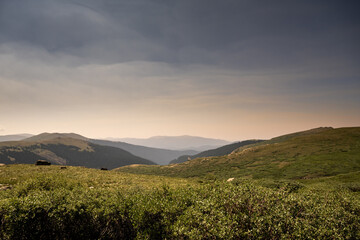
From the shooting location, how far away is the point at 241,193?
12.9m

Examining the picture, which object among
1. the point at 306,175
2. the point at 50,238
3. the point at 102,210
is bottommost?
the point at 306,175

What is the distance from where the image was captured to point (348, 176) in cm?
4166

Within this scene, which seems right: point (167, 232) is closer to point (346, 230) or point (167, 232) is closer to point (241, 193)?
point (241, 193)

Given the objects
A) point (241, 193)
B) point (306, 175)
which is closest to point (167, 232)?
point (241, 193)

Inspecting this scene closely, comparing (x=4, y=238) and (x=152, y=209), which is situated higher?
(x=152, y=209)

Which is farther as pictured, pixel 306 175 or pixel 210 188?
pixel 306 175

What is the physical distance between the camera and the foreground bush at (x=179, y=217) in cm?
935

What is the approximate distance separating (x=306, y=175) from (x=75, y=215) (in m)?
67.9

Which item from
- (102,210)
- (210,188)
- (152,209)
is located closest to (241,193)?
(210,188)

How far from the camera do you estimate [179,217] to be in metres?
11.1

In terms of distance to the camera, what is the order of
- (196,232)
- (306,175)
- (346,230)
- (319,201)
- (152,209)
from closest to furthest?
(196,232) → (346,230) → (152,209) → (319,201) → (306,175)

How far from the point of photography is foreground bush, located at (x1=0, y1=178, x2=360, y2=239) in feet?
30.7

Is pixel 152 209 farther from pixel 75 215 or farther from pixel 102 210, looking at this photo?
pixel 75 215

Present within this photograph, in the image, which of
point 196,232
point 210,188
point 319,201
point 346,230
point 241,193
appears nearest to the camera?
point 196,232
